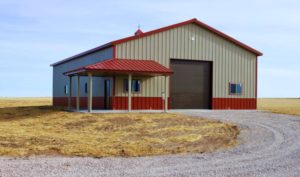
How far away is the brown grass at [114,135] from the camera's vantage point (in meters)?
13.5

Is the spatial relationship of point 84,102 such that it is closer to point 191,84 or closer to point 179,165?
point 191,84

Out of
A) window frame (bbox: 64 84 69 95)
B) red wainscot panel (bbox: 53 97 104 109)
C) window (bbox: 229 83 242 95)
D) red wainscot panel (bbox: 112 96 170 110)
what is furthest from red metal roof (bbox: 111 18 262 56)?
window frame (bbox: 64 84 69 95)

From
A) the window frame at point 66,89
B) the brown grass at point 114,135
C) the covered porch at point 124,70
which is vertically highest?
the covered porch at point 124,70

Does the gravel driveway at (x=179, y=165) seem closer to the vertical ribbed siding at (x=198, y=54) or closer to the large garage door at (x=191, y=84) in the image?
the vertical ribbed siding at (x=198, y=54)

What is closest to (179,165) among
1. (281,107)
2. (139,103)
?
(139,103)

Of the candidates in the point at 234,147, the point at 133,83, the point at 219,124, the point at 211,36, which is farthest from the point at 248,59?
the point at 234,147

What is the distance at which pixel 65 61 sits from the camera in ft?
131

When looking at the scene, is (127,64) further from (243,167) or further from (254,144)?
(243,167)

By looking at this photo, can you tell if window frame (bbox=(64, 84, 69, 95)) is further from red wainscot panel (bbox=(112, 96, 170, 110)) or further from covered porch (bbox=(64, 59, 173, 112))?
red wainscot panel (bbox=(112, 96, 170, 110))

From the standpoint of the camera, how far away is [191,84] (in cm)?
3112

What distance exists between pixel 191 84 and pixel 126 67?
698cm

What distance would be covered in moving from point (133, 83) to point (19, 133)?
1231cm

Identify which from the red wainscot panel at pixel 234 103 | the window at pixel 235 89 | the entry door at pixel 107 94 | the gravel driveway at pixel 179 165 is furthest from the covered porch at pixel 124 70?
the gravel driveway at pixel 179 165

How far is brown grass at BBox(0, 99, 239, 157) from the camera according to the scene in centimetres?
1351
